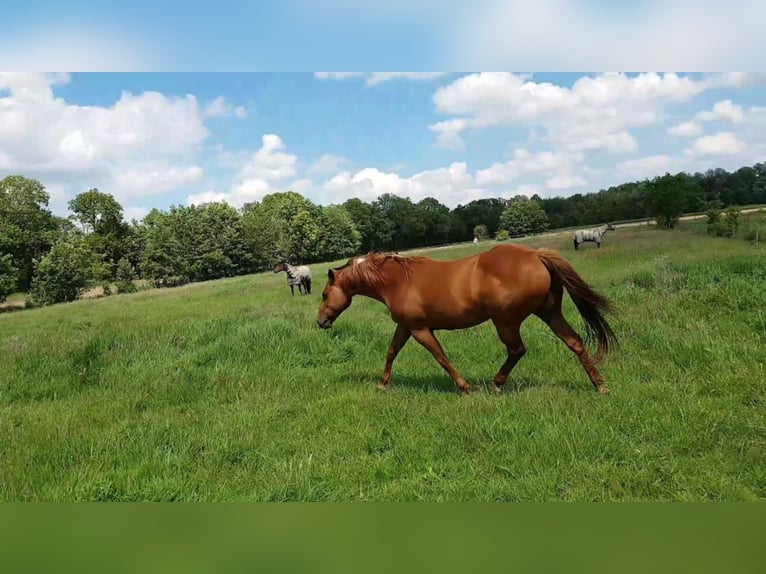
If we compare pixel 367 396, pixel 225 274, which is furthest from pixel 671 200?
pixel 225 274

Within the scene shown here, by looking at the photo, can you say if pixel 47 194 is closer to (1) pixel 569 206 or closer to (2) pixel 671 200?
(1) pixel 569 206

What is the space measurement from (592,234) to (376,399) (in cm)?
399

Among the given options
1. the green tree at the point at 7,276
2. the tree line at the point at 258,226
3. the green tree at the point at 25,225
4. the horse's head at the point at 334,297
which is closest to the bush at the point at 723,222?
the tree line at the point at 258,226

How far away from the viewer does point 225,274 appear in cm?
638

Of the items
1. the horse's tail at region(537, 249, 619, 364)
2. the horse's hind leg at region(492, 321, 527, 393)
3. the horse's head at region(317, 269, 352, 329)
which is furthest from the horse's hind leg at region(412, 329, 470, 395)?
the horse's tail at region(537, 249, 619, 364)

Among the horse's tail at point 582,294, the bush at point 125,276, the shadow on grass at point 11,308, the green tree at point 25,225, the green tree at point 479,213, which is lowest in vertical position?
the horse's tail at point 582,294

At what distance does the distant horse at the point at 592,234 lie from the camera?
6.31 metres

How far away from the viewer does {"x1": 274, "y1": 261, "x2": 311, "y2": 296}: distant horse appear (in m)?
6.36

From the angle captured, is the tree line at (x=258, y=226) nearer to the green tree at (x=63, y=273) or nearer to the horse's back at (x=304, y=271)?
the green tree at (x=63, y=273)

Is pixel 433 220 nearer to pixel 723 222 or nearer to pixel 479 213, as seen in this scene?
pixel 479 213

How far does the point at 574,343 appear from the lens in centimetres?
419

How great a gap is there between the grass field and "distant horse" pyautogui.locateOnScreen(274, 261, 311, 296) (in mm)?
149

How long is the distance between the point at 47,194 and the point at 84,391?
2.35m

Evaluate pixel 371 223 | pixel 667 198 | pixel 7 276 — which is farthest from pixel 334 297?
pixel 667 198
